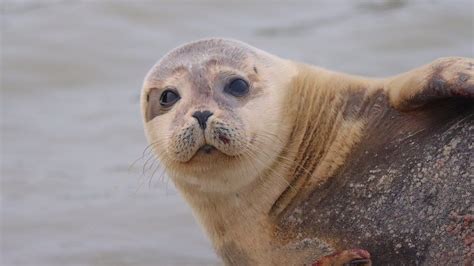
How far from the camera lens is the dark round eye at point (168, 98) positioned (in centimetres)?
583

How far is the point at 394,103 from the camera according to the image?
5480 mm

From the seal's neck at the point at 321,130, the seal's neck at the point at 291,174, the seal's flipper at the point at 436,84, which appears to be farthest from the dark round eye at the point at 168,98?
the seal's flipper at the point at 436,84

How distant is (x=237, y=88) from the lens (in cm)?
580

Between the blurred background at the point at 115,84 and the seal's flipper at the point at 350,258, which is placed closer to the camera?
the seal's flipper at the point at 350,258

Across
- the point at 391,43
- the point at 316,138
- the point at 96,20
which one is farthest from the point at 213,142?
the point at 96,20

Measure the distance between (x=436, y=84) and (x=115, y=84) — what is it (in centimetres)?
707

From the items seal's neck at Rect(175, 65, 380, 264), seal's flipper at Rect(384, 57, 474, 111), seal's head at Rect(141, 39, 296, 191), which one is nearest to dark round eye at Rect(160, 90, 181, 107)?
seal's head at Rect(141, 39, 296, 191)

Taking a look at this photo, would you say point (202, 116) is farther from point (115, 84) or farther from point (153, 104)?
point (115, 84)

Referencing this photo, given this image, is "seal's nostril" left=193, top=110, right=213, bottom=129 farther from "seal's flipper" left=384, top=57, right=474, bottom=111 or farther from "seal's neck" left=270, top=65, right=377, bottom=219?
"seal's flipper" left=384, top=57, right=474, bottom=111

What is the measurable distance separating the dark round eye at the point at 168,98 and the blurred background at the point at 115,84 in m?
1.90

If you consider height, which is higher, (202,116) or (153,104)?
(153,104)

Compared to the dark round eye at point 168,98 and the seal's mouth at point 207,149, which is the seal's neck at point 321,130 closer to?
the seal's mouth at point 207,149

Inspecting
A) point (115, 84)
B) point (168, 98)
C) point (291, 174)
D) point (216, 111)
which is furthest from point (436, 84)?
point (115, 84)

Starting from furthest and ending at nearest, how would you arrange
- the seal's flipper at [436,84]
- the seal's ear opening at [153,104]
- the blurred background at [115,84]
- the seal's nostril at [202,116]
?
the blurred background at [115,84] < the seal's ear opening at [153,104] < the seal's nostril at [202,116] < the seal's flipper at [436,84]
